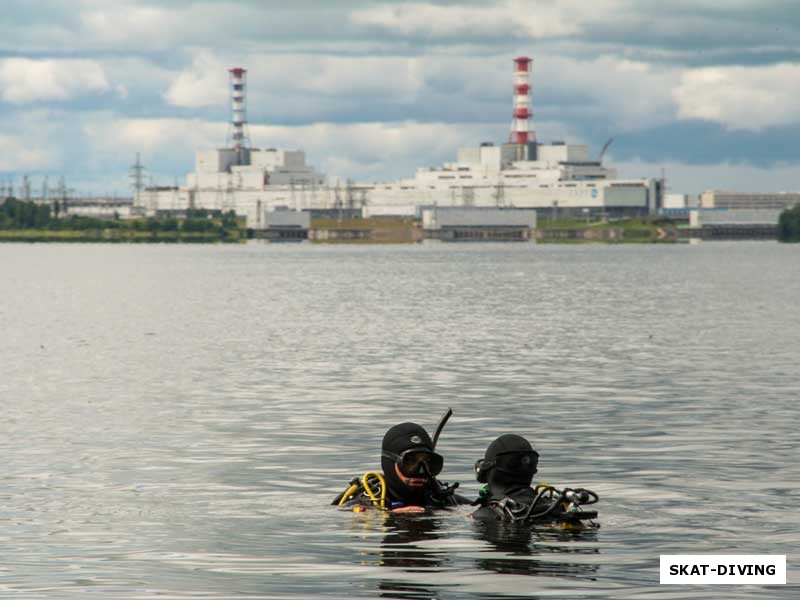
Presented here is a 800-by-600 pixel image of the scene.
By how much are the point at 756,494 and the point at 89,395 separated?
99.7 feet

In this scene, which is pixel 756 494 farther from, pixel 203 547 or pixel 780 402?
pixel 780 402

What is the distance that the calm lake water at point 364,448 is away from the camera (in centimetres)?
2712

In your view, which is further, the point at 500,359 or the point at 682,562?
the point at 500,359

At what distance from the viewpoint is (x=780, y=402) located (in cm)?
5466

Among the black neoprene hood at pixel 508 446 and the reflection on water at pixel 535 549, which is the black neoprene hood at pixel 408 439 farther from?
the reflection on water at pixel 535 549

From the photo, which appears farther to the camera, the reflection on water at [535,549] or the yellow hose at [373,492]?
the yellow hose at [373,492]

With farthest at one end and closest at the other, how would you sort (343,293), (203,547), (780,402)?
1. (343,293)
2. (780,402)
3. (203,547)

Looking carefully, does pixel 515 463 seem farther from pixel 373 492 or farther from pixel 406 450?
pixel 373 492

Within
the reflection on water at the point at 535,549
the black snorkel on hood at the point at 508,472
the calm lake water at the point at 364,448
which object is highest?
the black snorkel on hood at the point at 508,472

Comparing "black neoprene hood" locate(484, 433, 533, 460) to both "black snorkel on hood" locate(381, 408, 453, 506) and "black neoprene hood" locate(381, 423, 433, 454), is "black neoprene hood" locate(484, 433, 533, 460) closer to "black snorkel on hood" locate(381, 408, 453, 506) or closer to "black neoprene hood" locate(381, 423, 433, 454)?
"black snorkel on hood" locate(381, 408, 453, 506)

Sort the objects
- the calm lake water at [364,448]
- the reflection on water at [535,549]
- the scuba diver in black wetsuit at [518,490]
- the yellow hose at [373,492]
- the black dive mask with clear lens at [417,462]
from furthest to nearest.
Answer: the yellow hose at [373,492] → the black dive mask with clear lens at [417,462] → the scuba diver in black wetsuit at [518,490] → the calm lake water at [364,448] → the reflection on water at [535,549]

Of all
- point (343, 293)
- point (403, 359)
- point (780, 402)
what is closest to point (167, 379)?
point (403, 359)

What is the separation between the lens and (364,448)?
43656 mm

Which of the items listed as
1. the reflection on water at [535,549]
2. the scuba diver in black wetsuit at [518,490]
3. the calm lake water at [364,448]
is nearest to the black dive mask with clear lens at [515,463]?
the scuba diver in black wetsuit at [518,490]
